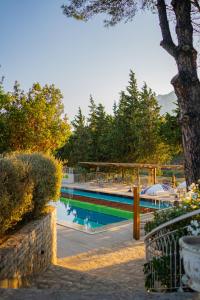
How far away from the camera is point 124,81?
114 ft

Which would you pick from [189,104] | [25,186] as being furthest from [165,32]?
[25,186]

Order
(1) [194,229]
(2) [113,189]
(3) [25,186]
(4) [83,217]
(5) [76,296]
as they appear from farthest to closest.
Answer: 1. (2) [113,189]
2. (4) [83,217]
3. (3) [25,186]
4. (1) [194,229]
5. (5) [76,296]

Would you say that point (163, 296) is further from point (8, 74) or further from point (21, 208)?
point (8, 74)

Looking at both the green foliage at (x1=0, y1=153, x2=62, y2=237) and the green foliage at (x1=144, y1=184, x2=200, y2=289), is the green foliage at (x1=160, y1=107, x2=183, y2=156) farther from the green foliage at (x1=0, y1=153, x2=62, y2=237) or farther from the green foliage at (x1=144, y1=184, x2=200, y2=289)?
the green foliage at (x1=144, y1=184, x2=200, y2=289)

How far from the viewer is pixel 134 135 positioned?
31141 mm

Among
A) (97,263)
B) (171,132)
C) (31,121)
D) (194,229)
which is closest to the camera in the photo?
(194,229)

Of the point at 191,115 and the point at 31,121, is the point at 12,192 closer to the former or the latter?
the point at 191,115

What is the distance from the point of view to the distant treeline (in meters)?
31.0

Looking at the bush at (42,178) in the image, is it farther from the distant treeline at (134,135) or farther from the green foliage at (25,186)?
the distant treeline at (134,135)

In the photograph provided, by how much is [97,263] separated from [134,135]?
75.8 ft

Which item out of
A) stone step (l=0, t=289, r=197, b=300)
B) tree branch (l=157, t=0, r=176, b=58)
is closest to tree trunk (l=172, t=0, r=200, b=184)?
tree branch (l=157, t=0, r=176, b=58)

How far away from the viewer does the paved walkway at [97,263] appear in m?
5.61

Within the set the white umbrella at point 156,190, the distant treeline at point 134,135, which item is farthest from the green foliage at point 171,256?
the distant treeline at point 134,135

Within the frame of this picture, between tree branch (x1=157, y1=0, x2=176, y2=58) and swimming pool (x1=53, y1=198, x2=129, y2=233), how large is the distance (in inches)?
437
